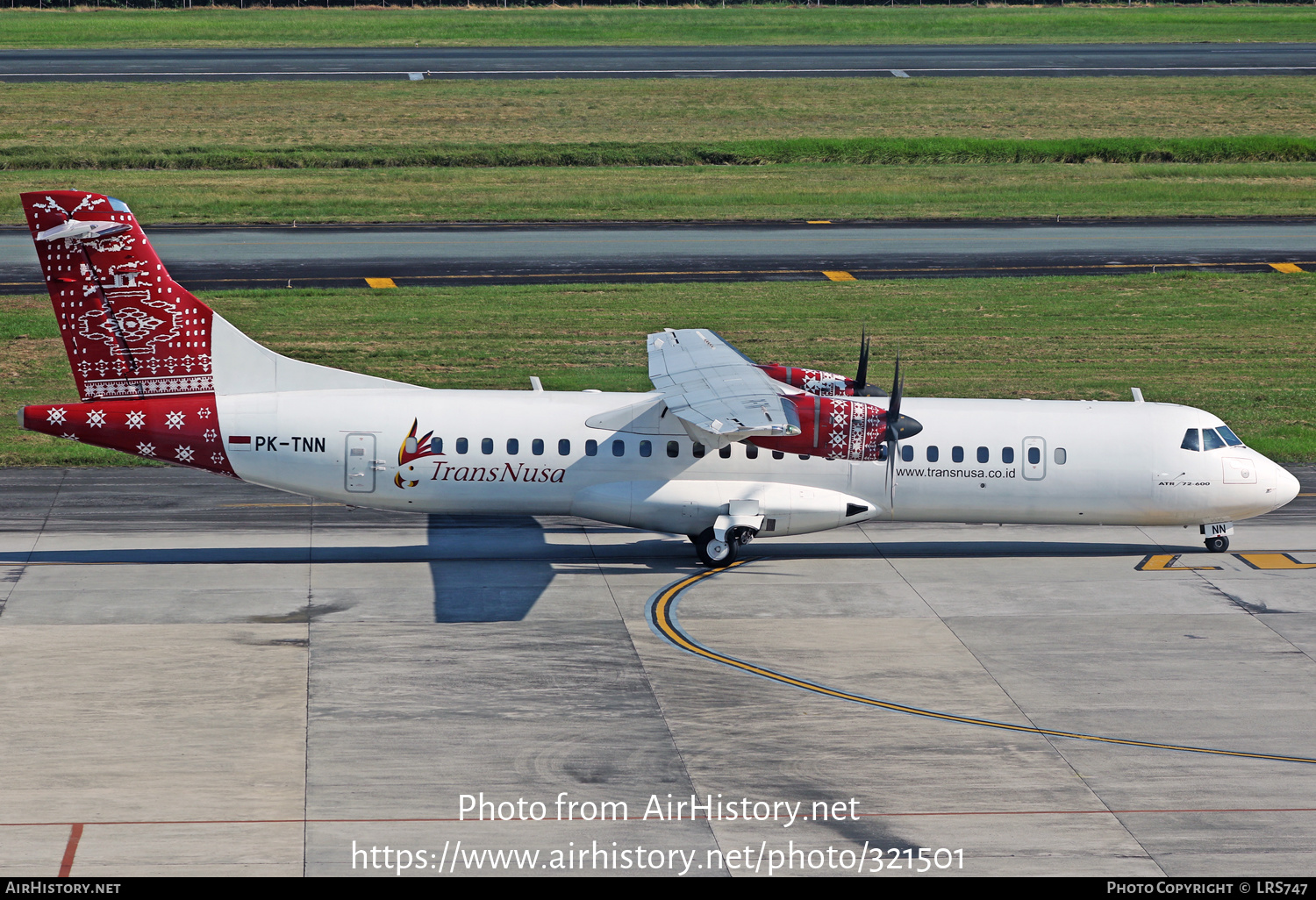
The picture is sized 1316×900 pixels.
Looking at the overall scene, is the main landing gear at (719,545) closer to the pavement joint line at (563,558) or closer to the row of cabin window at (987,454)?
the pavement joint line at (563,558)

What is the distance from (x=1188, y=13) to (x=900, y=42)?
28.8m

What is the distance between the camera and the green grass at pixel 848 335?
125 feet

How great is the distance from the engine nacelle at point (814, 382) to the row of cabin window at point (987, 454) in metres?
1.65

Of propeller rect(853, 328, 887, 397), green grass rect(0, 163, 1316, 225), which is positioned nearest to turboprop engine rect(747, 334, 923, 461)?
propeller rect(853, 328, 887, 397)

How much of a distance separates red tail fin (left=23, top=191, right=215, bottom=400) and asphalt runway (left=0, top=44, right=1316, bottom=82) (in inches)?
2182

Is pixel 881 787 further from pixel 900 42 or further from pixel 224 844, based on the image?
pixel 900 42

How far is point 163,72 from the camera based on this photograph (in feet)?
257

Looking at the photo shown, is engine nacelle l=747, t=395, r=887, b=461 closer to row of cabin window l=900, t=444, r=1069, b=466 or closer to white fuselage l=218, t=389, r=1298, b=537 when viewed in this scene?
white fuselage l=218, t=389, r=1298, b=537

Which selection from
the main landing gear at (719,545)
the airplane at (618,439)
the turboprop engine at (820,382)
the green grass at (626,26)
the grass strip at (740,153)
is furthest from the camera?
the green grass at (626,26)

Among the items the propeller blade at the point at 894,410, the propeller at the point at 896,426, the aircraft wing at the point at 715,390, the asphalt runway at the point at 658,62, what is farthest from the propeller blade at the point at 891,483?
the asphalt runway at the point at 658,62

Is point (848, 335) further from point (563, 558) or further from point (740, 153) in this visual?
point (740, 153)

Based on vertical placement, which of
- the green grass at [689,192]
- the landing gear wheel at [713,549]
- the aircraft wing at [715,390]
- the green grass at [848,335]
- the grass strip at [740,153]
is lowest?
the landing gear wheel at [713,549]

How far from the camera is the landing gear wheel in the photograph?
2694 centimetres

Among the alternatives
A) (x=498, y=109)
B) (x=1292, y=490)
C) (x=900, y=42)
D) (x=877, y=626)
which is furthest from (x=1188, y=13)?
(x=877, y=626)
